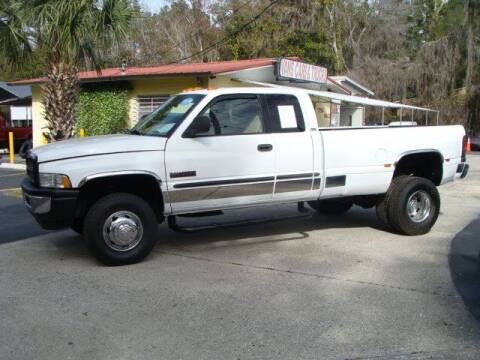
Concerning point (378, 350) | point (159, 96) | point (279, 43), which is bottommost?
point (378, 350)

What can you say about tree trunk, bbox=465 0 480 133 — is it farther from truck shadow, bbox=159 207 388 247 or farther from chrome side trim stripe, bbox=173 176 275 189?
chrome side trim stripe, bbox=173 176 275 189

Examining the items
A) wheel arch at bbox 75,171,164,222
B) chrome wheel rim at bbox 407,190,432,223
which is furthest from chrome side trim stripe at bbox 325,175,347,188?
wheel arch at bbox 75,171,164,222

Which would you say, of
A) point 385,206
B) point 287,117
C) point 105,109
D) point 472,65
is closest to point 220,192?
point 287,117

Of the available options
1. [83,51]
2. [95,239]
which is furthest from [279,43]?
[95,239]

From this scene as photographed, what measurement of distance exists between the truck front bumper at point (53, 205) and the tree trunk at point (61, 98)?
28.9 feet

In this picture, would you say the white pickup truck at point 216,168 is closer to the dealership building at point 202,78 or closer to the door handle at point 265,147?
the door handle at point 265,147

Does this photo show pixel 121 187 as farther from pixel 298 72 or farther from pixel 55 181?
pixel 298 72

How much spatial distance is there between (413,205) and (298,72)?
1342 cm

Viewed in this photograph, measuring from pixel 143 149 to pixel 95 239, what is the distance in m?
1.09

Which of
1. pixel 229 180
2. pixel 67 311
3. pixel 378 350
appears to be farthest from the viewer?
pixel 229 180

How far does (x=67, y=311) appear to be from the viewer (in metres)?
4.96

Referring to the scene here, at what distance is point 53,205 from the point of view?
590 centimetres

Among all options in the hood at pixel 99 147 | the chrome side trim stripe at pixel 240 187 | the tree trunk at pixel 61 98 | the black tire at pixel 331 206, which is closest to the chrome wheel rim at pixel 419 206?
the black tire at pixel 331 206

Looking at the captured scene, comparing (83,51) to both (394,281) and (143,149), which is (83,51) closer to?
(143,149)
